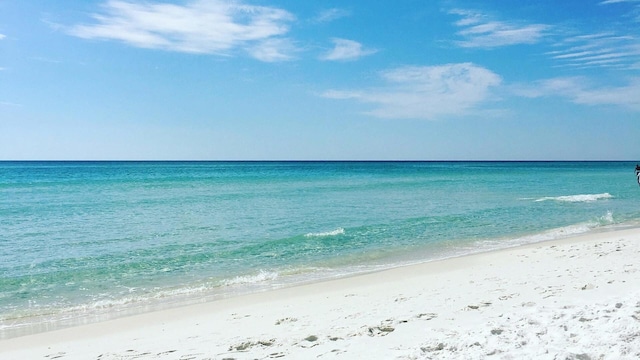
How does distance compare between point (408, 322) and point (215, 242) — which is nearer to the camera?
point (408, 322)

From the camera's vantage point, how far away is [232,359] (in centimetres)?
599

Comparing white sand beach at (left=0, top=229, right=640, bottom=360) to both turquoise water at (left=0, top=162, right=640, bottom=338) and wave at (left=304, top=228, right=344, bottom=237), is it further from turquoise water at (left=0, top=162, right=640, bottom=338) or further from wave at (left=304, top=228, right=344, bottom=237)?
wave at (left=304, top=228, right=344, bottom=237)

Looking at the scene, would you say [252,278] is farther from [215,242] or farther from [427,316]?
[427,316]

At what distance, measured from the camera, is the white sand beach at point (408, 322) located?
17.7ft

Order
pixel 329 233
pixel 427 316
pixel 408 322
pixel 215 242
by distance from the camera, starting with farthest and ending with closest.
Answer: pixel 329 233 < pixel 215 242 < pixel 427 316 < pixel 408 322

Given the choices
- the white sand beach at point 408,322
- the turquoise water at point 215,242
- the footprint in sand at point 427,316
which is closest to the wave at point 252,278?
the turquoise water at point 215,242

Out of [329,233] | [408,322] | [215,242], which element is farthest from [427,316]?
[329,233]

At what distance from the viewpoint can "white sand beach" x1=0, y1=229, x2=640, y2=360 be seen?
5.40m

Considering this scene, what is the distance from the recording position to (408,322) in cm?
710

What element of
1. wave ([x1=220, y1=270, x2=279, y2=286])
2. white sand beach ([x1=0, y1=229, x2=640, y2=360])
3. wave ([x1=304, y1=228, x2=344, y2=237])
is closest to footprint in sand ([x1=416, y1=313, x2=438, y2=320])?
white sand beach ([x1=0, y1=229, x2=640, y2=360])

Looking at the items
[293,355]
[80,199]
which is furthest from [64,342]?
[80,199]

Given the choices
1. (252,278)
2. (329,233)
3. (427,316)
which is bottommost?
(252,278)

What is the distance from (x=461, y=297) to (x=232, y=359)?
439 centimetres

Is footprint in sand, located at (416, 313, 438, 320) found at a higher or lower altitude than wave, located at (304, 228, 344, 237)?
higher
